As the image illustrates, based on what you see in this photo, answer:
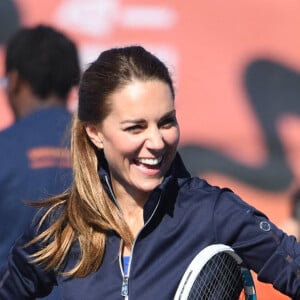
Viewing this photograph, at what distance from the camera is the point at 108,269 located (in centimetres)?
245

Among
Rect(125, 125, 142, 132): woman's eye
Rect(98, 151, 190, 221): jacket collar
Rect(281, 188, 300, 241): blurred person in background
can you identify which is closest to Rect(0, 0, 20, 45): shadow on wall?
Rect(281, 188, 300, 241): blurred person in background

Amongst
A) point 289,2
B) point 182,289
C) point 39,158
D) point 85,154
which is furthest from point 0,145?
point 289,2

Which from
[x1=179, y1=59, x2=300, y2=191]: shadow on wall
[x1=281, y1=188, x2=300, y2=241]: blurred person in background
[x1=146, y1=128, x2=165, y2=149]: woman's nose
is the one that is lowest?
[x1=281, y1=188, x2=300, y2=241]: blurred person in background

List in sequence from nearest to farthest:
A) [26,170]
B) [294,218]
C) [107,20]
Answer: [26,170], [294,218], [107,20]

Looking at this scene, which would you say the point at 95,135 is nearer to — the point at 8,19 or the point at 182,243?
the point at 182,243

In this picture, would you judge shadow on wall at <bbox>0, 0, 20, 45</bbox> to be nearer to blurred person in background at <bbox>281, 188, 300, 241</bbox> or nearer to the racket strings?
blurred person in background at <bbox>281, 188, 300, 241</bbox>

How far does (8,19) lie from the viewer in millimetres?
4727

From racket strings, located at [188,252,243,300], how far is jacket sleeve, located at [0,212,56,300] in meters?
0.44

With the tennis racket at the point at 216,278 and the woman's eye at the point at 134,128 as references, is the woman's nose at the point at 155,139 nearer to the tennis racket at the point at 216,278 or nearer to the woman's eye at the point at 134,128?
the woman's eye at the point at 134,128

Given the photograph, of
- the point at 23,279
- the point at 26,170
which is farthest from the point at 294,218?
the point at 23,279

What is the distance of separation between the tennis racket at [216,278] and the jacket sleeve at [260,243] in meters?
0.04

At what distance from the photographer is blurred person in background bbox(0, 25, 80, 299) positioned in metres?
3.38

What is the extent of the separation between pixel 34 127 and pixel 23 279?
951 millimetres

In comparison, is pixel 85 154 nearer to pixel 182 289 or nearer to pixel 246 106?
pixel 182 289
